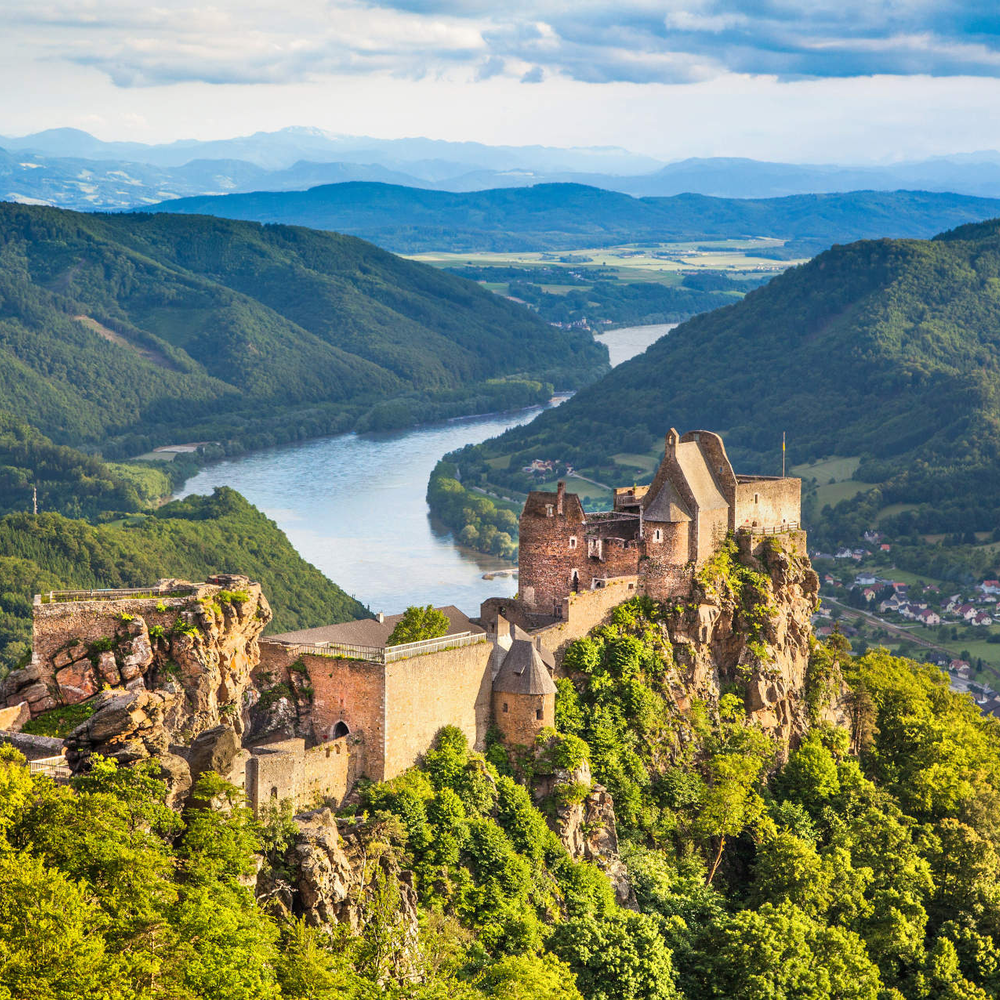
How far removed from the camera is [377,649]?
53156 mm

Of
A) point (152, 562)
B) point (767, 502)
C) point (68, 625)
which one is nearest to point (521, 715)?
point (68, 625)

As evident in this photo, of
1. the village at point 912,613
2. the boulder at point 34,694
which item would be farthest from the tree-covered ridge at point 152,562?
the boulder at point 34,694

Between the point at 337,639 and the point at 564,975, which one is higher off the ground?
the point at 337,639

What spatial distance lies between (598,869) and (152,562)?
286 feet

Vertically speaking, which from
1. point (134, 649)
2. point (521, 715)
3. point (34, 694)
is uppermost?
point (134, 649)

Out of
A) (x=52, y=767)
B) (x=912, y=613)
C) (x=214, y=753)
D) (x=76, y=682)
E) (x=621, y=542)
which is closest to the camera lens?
(x=52, y=767)

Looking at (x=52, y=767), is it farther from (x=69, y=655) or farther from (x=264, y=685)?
(x=264, y=685)

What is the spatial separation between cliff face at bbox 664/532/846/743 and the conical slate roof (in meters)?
9.32

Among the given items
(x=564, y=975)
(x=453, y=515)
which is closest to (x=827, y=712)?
(x=564, y=975)

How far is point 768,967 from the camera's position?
55344 millimetres

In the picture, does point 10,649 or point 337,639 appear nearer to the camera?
point 337,639

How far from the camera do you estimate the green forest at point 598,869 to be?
126 ft

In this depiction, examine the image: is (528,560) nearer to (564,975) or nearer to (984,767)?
(564,975)

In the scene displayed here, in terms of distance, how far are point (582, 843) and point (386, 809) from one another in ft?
31.0
